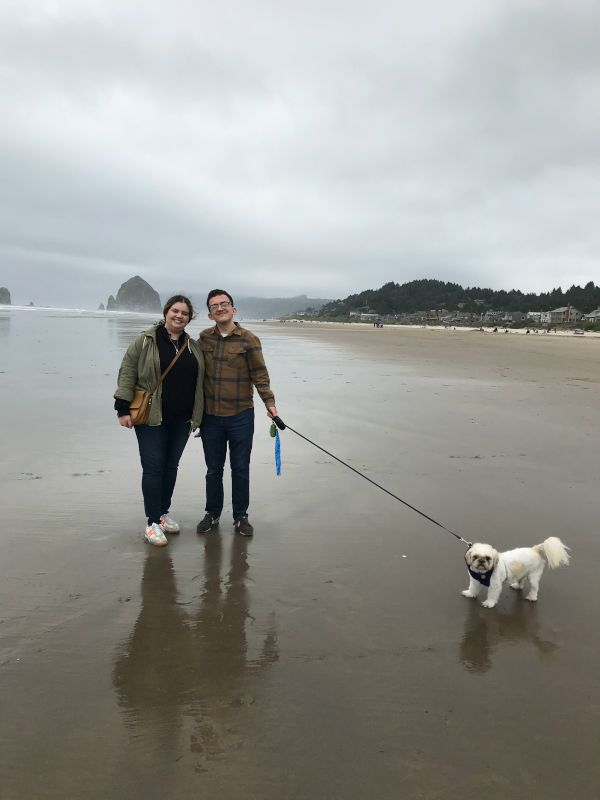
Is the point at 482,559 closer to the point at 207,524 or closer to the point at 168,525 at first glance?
the point at 207,524

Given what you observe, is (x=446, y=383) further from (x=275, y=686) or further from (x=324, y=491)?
(x=275, y=686)

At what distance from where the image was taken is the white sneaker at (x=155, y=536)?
4.17m

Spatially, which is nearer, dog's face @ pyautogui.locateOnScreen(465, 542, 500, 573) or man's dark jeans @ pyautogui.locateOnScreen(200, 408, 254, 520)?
dog's face @ pyautogui.locateOnScreen(465, 542, 500, 573)

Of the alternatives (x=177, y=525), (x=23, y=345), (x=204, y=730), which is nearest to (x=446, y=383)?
(x=177, y=525)

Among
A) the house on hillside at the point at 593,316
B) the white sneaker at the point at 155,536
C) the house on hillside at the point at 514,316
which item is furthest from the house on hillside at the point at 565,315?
the white sneaker at the point at 155,536

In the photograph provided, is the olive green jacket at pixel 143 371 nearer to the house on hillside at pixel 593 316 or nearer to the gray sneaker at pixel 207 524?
the gray sneaker at pixel 207 524

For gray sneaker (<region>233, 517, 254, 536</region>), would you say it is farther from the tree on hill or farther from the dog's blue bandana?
the tree on hill

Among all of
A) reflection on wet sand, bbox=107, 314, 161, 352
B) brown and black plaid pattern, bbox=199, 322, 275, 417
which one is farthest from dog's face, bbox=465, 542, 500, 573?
reflection on wet sand, bbox=107, 314, 161, 352

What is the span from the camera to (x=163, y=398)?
4309mm

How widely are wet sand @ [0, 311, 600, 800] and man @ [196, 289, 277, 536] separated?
11.4 inches

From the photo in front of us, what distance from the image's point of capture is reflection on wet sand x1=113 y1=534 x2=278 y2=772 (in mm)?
2246

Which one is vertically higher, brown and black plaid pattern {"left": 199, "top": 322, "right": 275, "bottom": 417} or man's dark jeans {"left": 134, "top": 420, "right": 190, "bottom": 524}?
brown and black plaid pattern {"left": 199, "top": 322, "right": 275, "bottom": 417}

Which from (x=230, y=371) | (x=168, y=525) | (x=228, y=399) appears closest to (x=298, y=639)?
(x=168, y=525)

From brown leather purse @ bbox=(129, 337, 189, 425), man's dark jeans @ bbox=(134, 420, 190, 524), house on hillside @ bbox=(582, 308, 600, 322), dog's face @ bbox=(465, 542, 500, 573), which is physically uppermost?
house on hillside @ bbox=(582, 308, 600, 322)
